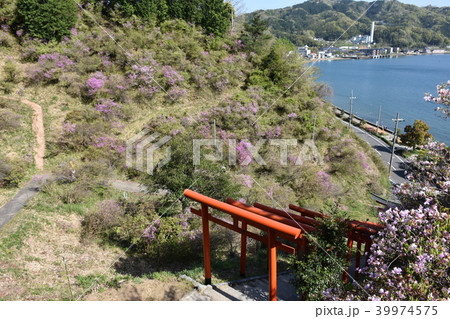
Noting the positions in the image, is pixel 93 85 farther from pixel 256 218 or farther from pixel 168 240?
pixel 256 218

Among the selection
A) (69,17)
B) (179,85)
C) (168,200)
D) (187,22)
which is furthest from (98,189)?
(187,22)

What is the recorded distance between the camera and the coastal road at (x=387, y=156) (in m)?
27.5

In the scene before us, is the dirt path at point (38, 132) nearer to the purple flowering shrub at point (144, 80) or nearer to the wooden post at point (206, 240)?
the purple flowering shrub at point (144, 80)

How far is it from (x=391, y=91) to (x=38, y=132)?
63533mm

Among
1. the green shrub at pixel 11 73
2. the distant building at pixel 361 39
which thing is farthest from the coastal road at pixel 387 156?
the distant building at pixel 361 39

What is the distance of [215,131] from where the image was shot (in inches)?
656

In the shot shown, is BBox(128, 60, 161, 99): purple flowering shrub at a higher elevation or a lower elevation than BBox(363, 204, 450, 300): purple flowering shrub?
higher

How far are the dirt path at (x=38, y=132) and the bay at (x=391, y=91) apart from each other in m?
35.6

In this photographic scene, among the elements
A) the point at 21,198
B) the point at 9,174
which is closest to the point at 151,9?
the point at 9,174

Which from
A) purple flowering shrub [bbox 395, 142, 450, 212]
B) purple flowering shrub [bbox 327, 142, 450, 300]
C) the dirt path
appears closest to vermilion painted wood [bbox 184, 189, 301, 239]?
purple flowering shrub [bbox 327, 142, 450, 300]

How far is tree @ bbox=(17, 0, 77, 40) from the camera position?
784 inches

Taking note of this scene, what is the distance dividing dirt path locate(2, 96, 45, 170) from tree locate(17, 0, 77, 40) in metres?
6.08

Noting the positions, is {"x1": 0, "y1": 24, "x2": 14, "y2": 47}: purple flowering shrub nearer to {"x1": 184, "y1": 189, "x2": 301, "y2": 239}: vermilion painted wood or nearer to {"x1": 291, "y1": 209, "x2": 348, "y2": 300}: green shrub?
{"x1": 184, "y1": 189, "x2": 301, "y2": 239}: vermilion painted wood

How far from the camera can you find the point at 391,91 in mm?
60750
